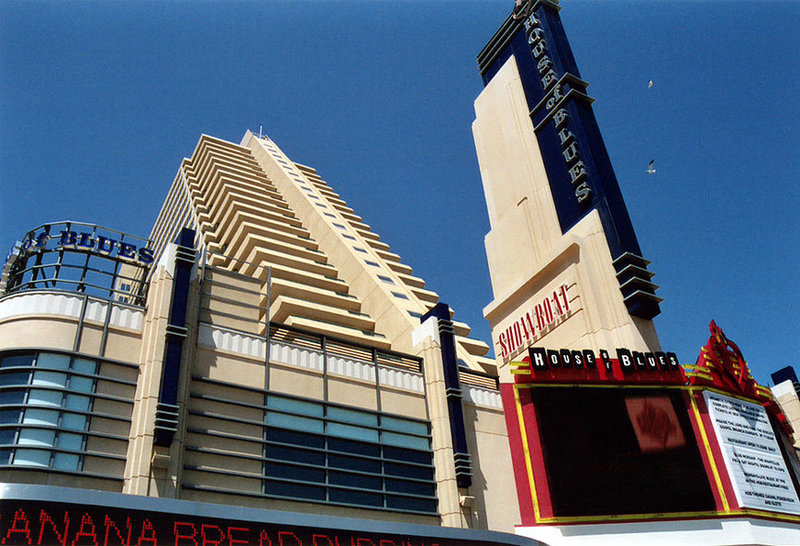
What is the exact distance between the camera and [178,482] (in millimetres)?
20172

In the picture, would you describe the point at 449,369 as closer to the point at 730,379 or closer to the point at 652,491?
the point at 652,491

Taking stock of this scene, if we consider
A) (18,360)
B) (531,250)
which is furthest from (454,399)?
(18,360)

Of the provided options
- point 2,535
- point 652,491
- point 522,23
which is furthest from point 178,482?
point 522,23

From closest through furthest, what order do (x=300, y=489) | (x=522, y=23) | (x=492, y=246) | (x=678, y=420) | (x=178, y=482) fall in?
(x=178, y=482)
(x=300, y=489)
(x=678, y=420)
(x=492, y=246)
(x=522, y=23)

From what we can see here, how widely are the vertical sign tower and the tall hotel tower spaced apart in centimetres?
820

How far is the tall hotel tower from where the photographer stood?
1750 cm

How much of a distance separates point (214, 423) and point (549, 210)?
24028 mm

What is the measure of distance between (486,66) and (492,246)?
15.3 metres

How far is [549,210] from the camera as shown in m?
38.8

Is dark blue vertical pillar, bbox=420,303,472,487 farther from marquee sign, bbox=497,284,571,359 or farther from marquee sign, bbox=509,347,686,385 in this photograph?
marquee sign, bbox=497,284,571,359

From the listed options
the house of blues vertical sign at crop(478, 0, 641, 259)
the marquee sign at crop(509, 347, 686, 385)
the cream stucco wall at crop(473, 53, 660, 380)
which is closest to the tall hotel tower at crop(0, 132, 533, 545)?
the marquee sign at crop(509, 347, 686, 385)

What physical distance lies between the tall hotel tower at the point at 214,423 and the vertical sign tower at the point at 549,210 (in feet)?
26.9

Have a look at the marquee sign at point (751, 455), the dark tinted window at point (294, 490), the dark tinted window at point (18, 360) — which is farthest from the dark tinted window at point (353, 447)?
the marquee sign at point (751, 455)

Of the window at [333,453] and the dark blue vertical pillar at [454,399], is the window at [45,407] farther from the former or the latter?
the dark blue vertical pillar at [454,399]
